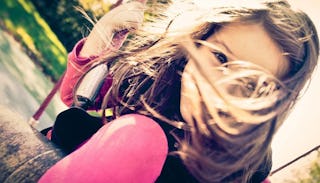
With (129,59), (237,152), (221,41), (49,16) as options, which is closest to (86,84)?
(129,59)

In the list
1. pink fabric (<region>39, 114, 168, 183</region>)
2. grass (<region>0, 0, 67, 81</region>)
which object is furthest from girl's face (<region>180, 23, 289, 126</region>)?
grass (<region>0, 0, 67, 81</region>)

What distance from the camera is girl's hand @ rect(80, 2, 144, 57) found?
6.73ft

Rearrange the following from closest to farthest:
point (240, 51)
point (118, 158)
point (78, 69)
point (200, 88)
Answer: point (118, 158) → point (200, 88) → point (240, 51) → point (78, 69)

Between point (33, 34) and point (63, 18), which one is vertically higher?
point (33, 34)

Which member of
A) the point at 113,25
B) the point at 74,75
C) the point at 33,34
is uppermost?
the point at 113,25

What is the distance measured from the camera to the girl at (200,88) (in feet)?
3.78

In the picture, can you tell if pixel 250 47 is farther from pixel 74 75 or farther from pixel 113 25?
pixel 74 75

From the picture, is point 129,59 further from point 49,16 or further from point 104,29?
point 49,16

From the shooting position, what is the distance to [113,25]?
2068 mm

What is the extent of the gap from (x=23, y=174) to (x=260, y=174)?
4.62ft

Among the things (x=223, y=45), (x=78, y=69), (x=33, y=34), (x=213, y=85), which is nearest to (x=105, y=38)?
(x=78, y=69)

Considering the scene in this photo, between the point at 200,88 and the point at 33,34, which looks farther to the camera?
the point at 33,34

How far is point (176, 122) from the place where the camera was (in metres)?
1.53

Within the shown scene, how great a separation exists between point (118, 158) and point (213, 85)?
23.4 inches
